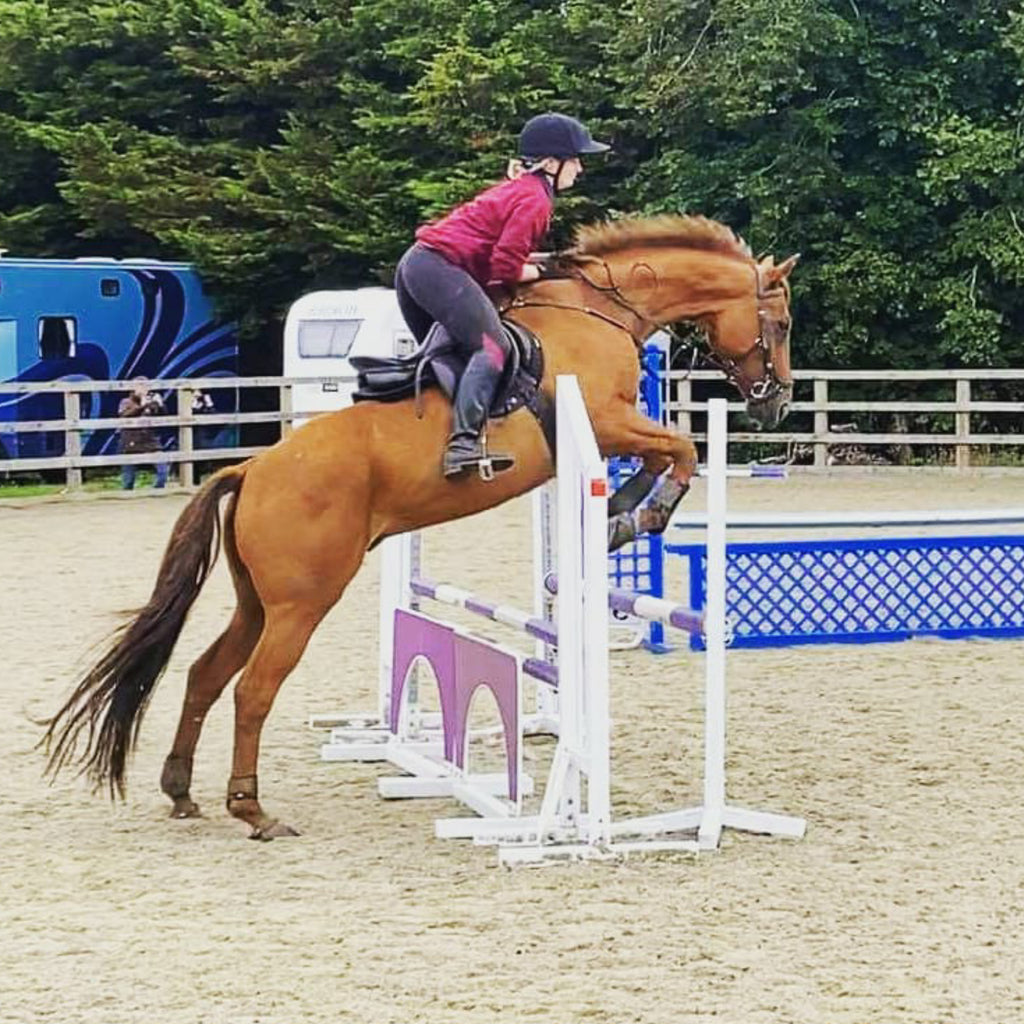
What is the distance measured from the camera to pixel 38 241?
26359 millimetres

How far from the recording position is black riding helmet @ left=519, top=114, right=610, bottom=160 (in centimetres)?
577

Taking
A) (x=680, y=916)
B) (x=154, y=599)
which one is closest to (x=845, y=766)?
(x=680, y=916)

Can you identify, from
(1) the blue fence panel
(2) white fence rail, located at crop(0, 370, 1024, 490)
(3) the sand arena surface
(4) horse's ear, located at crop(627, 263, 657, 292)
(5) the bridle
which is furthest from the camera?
(2) white fence rail, located at crop(0, 370, 1024, 490)

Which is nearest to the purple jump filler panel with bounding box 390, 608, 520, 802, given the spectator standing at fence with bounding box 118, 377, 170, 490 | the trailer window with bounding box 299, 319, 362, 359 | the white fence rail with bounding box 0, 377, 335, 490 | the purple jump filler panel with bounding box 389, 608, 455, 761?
the purple jump filler panel with bounding box 389, 608, 455, 761

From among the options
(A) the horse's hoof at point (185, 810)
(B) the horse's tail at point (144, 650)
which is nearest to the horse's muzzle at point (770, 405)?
(B) the horse's tail at point (144, 650)

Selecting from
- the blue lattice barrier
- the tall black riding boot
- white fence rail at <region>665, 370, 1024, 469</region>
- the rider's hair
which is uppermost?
the rider's hair

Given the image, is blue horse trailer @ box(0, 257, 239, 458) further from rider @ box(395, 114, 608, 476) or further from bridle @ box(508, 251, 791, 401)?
rider @ box(395, 114, 608, 476)

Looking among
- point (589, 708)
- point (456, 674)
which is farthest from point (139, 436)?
point (589, 708)

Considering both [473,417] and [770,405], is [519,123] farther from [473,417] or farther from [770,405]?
[473,417]

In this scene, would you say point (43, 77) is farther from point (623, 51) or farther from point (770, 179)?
point (770, 179)

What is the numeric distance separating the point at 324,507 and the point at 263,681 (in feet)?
1.85

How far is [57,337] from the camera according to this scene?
67.8 ft

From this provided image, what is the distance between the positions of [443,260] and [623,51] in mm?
17491

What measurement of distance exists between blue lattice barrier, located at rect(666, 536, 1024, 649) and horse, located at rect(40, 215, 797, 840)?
3103 mm
